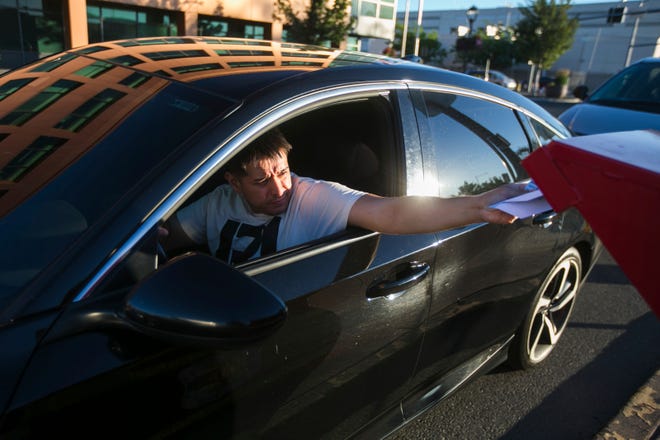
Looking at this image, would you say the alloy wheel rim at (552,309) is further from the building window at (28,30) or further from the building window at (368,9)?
the building window at (368,9)

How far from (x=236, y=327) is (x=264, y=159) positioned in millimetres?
869

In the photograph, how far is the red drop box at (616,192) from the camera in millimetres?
1057

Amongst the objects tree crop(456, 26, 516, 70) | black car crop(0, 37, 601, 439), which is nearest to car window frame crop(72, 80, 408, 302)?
black car crop(0, 37, 601, 439)

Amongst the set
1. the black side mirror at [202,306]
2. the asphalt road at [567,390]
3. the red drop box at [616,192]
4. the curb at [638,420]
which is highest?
the red drop box at [616,192]

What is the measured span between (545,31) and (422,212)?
45916 mm

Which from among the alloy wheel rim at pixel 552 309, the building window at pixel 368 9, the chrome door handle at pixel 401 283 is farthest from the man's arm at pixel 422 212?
the building window at pixel 368 9

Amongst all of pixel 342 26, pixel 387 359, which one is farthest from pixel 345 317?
pixel 342 26

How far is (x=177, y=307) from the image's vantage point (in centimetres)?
116

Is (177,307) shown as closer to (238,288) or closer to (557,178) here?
(238,288)

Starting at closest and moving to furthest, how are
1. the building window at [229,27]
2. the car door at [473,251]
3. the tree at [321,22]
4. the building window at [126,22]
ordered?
the car door at [473,251] → the building window at [126,22] → the tree at [321,22] → the building window at [229,27]

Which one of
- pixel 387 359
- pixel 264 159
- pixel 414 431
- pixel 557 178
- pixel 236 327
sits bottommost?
pixel 414 431

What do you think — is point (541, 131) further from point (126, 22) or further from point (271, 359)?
point (126, 22)

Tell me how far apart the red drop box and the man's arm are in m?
0.32

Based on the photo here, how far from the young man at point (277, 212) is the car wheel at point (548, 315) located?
137 centimetres
